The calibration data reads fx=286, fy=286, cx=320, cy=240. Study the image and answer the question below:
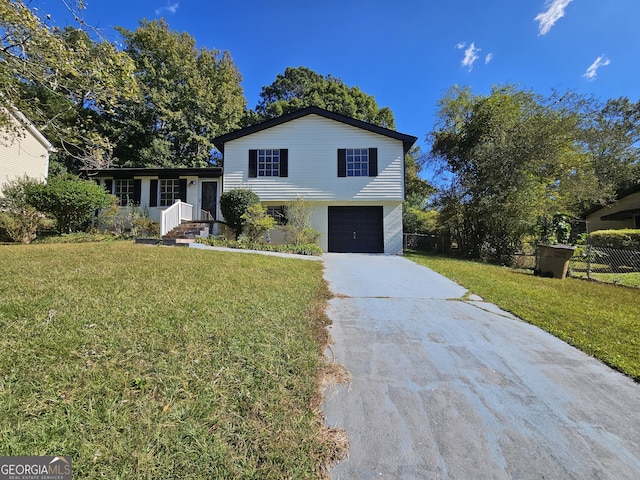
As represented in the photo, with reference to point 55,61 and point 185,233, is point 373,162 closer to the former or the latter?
point 185,233

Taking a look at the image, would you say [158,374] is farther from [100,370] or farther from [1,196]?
[1,196]

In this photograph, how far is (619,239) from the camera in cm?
1312

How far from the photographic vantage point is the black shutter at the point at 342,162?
12.8 m

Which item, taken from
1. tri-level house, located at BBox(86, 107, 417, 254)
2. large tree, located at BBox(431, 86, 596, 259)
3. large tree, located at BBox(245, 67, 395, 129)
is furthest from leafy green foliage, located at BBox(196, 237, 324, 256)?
large tree, located at BBox(245, 67, 395, 129)

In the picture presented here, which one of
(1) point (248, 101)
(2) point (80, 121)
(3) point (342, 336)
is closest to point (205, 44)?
(1) point (248, 101)

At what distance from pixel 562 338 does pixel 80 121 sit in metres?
9.22

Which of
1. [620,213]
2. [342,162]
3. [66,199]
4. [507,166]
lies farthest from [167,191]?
[620,213]

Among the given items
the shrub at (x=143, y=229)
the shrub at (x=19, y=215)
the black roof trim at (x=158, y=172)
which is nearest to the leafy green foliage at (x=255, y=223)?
the black roof trim at (x=158, y=172)

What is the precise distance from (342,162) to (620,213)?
18.4 metres

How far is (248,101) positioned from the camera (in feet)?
96.1

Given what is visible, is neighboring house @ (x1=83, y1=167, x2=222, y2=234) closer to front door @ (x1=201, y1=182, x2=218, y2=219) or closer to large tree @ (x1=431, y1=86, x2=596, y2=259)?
front door @ (x1=201, y1=182, x2=218, y2=219)

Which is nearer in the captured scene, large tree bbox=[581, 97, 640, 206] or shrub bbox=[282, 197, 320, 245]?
shrub bbox=[282, 197, 320, 245]

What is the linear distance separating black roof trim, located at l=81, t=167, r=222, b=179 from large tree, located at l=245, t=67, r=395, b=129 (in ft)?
43.3

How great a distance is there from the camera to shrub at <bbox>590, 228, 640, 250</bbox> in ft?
41.3
